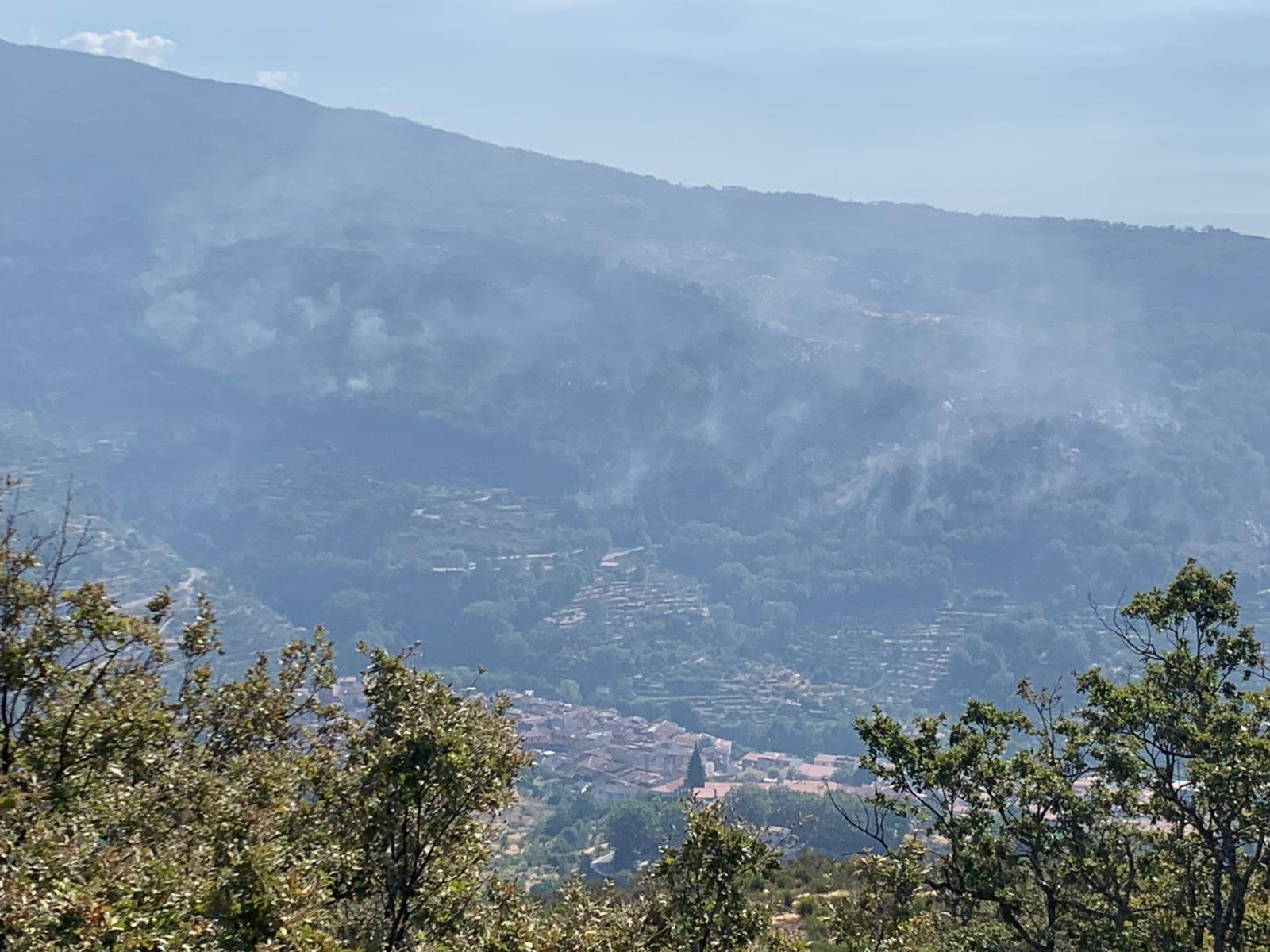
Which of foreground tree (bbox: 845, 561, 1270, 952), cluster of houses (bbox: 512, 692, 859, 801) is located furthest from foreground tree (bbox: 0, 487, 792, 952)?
cluster of houses (bbox: 512, 692, 859, 801)

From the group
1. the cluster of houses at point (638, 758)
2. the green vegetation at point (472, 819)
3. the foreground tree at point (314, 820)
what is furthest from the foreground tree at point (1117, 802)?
the cluster of houses at point (638, 758)

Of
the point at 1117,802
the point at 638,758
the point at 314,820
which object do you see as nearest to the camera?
the point at 314,820

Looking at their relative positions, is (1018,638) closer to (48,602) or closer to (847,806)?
(847,806)

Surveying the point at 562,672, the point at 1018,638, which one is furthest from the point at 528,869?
the point at 1018,638

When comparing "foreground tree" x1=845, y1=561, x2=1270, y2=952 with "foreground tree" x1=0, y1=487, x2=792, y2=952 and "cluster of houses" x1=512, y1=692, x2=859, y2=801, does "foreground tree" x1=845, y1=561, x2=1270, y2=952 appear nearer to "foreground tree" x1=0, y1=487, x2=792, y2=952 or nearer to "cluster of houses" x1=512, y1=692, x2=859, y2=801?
"foreground tree" x1=0, y1=487, x2=792, y2=952

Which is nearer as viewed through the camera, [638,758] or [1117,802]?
[1117,802]

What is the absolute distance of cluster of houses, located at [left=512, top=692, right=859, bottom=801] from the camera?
127 meters

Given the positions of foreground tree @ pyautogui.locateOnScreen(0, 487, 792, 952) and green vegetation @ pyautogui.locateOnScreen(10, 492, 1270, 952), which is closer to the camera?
green vegetation @ pyautogui.locateOnScreen(10, 492, 1270, 952)

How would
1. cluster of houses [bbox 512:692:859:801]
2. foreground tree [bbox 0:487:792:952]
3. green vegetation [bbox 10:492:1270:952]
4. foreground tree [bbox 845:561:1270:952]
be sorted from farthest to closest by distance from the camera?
cluster of houses [bbox 512:692:859:801]
foreground tree [bbox 845:561:1270:952]
foreground tree [bbox 0:487:792:952]
green vegetation [bbox 10:492:1270:952]

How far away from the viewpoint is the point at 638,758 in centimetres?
13888

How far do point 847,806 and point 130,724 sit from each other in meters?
84.2

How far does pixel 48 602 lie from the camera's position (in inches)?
527

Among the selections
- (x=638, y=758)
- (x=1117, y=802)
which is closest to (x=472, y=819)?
(x=1117, y=802)

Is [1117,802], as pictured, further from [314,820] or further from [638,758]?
[638,758]
